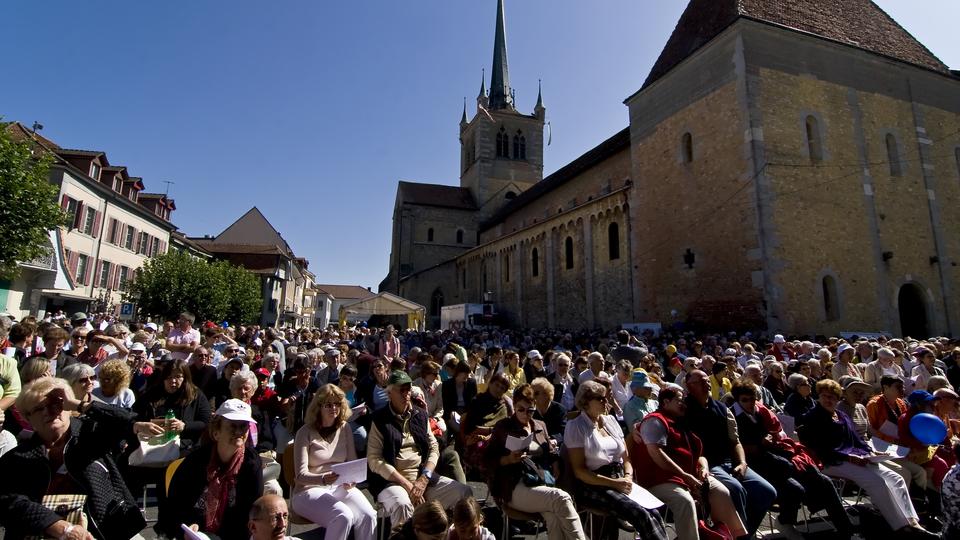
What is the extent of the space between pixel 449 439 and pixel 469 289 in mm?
36260

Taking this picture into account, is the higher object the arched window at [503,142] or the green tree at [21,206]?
the arched window at [503,142]

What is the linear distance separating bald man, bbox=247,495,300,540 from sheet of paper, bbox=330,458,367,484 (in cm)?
112

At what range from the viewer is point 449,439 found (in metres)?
6.15

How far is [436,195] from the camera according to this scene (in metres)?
52.1

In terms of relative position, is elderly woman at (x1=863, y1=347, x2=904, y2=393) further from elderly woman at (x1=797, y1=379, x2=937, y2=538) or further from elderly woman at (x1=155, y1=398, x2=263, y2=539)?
elderly woman at (x1=155, y1=398, x2=263, y2=539)

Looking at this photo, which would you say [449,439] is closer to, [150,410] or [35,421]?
[150,410]

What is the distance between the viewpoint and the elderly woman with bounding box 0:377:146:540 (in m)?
2.66

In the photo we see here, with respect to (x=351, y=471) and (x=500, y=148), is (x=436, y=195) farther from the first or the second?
(x=351, y=471)

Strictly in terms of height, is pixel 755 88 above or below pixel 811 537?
above

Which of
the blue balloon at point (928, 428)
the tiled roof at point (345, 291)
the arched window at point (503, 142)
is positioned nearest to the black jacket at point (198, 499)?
the blue balloon at point (928, 428)

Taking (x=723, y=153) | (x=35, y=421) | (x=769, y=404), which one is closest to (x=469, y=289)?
(x=723, y=153)

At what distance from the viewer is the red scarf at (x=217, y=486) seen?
3.06 metres

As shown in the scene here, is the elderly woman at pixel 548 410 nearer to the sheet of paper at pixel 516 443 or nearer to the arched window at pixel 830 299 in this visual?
the sheet of paper at pixel 516 443

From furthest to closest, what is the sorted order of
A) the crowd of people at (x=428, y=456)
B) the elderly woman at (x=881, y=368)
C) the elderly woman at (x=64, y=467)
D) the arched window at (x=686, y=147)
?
the arched window at (x=686, y=147) < the elderly woman at (x=881, y=368) < the crowd of people at (x=428, y=456) < the elderly woman at (x=64, y=467)
